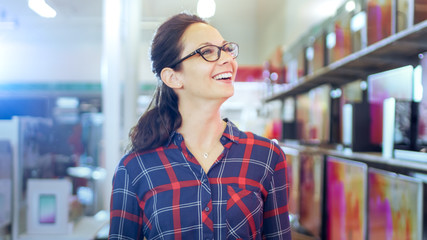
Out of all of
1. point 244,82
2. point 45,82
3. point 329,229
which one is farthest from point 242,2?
point 329,229

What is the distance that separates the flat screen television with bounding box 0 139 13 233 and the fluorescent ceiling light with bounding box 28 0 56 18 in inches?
31.6

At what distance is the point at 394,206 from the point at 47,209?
181 cm

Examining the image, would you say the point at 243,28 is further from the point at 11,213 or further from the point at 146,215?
the point at 146,215

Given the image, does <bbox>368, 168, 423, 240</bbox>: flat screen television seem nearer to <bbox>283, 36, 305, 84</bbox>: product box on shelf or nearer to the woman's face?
the woman's face

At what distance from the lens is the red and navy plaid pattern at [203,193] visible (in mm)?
1260

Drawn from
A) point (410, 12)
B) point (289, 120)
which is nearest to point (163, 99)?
point (410, 12)

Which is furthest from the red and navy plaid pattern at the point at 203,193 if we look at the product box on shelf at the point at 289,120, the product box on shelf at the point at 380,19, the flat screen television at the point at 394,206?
the product box on shelf at the point at 289,120

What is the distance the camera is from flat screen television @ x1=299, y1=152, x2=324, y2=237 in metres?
2.49

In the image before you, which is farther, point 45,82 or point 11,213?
point 45,82

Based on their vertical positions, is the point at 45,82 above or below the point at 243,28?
below

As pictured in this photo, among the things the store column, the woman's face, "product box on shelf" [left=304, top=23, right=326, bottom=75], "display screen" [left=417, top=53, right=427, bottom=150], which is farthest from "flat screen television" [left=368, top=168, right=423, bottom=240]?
the store column

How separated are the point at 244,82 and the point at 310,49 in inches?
158

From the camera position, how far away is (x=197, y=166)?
1.31m

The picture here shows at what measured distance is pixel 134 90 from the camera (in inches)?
144
